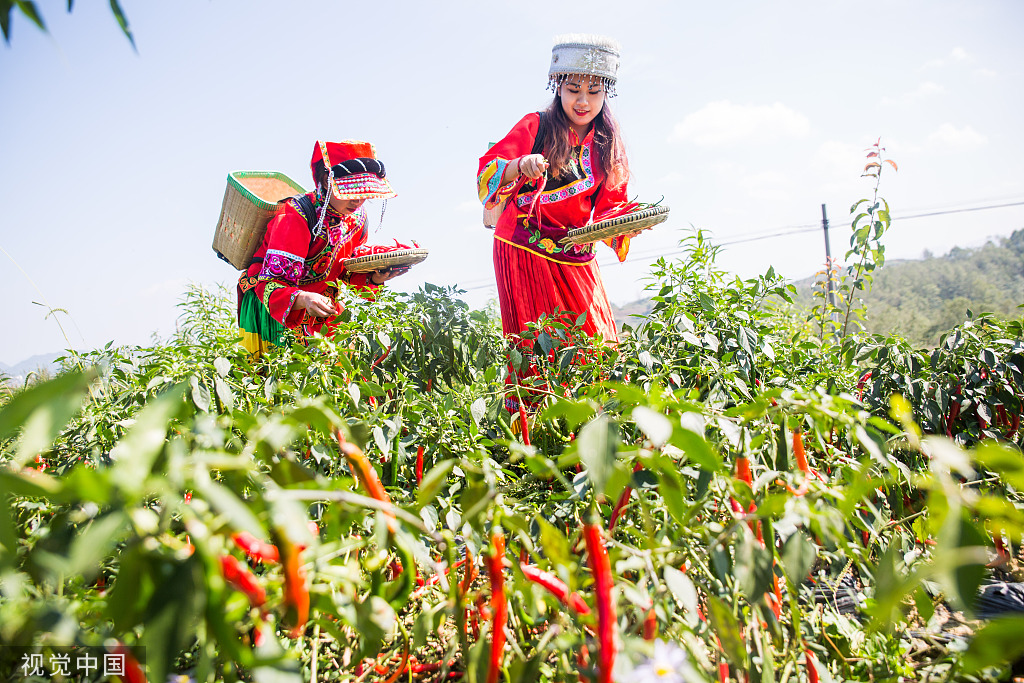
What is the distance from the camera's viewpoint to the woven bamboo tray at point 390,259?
2.64 m

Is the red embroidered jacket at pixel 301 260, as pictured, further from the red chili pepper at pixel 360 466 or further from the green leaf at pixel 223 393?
the red chili pepper at pixel 360 466

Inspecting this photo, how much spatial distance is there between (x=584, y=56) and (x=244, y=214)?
1992 millimetres

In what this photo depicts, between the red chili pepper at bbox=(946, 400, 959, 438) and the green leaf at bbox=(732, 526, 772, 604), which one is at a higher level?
the green leaf at bbox=(732, 526, 772, 604)

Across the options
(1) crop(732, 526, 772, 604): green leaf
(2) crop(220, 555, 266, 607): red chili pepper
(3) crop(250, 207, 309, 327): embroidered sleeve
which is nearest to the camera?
(2) crop(220, 555, 266, 607): red chili pepper

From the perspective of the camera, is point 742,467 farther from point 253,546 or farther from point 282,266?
point 282,266

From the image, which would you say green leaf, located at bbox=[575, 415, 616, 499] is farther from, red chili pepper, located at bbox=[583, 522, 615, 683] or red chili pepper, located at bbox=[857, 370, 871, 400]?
red chili pepper, located at bbox=[857, 370, 871, 400]

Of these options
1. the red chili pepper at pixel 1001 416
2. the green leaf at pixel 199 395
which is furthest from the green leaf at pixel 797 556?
the red chili pepper at pixel 1001 416

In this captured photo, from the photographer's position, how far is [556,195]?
2725 mm

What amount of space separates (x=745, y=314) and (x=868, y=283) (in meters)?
0.87

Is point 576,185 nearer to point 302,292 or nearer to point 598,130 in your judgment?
point 598,130

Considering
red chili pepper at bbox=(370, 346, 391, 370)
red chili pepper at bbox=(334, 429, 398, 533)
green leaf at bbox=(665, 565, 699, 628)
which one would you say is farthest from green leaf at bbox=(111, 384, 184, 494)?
red chili pepper at bbox=(370, 346, 391, 370)

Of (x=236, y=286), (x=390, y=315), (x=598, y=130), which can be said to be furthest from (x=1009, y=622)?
(x=236, y=286)

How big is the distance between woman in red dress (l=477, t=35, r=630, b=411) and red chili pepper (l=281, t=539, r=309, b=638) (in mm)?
2213

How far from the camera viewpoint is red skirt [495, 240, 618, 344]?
8.67ft
